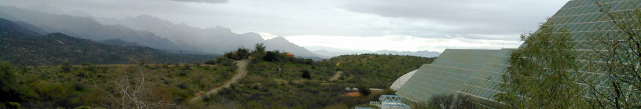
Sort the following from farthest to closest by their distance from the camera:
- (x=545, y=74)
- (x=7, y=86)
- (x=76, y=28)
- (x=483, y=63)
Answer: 1. (x=76, y=28)
2. (x=483, y=63)
3. (x=7, y=86)
4. (x=545, y=74)

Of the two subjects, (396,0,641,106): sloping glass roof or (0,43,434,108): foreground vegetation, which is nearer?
(0,43,434,108): foreground vegetation

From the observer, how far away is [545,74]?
8281 millimetres

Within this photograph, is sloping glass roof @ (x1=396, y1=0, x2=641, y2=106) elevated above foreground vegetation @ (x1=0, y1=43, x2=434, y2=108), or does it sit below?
above

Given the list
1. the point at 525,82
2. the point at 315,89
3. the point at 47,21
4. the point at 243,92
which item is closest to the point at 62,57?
the point at 243,92

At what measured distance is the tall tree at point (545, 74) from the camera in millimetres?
7346

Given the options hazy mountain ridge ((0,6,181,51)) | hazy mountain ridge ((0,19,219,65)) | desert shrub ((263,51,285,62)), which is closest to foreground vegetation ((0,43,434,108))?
desert shrub ((263,51,285,62))

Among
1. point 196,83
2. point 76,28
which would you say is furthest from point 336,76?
point 76,28

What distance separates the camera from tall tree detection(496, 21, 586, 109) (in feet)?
24.1

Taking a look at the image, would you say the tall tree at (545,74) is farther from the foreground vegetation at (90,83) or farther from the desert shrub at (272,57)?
the desert shrub at (272,57)

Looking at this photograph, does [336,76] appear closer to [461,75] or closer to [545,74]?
[461,75]

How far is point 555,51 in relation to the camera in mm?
8203

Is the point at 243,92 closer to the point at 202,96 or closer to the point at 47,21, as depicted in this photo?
the point at 202,96

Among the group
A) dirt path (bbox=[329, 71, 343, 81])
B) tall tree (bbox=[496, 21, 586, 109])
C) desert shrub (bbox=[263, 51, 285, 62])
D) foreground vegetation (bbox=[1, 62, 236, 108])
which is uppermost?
tall tree (bbox=[496, 21, 586, 109])

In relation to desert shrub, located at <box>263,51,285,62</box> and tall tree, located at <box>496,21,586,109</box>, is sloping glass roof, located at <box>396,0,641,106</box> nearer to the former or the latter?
tall tree, located at <box>496,21,586,109</box>
